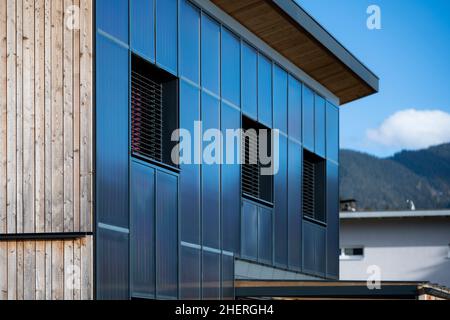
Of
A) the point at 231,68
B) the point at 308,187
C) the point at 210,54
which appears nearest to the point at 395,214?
the point at 308,187

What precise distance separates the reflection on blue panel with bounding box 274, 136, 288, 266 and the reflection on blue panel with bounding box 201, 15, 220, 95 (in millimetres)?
3531

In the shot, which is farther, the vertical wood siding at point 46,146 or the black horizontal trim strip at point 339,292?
the black horizontal trim strip at point 339,292

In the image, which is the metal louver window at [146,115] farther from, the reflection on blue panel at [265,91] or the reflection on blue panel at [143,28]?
the reflection on blue panel at [265,91]

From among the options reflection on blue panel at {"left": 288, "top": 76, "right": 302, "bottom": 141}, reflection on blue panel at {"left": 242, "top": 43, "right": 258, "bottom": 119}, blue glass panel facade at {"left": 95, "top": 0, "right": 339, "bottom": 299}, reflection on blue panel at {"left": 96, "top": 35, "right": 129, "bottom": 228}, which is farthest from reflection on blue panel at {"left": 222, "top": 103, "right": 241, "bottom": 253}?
reflection on blue panel at {"left": 96, "top": 35, "right": 129, "bottom": 228}

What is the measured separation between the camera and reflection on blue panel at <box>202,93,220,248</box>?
18.8m

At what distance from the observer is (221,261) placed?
19.4m

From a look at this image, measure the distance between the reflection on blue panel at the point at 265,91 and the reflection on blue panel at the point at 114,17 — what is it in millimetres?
6124

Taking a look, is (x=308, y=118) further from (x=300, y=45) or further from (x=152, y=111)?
(x=152, y=111)

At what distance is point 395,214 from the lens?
41.2 m

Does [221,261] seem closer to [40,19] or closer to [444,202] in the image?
[40,19]

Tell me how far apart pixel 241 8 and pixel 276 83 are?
9.90 feet

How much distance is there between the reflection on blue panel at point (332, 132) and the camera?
26.4m

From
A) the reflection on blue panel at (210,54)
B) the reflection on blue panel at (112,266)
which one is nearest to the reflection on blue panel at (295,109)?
the reflection on blue panel at (210,54)

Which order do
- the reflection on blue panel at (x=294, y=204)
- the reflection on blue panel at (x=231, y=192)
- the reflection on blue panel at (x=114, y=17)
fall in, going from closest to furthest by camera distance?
the reflection on blue panel at (x=114, y=17)
the reflection on blue panel at (x=231, y=192)
the reflection on blue panel at (x=294, y=204)
